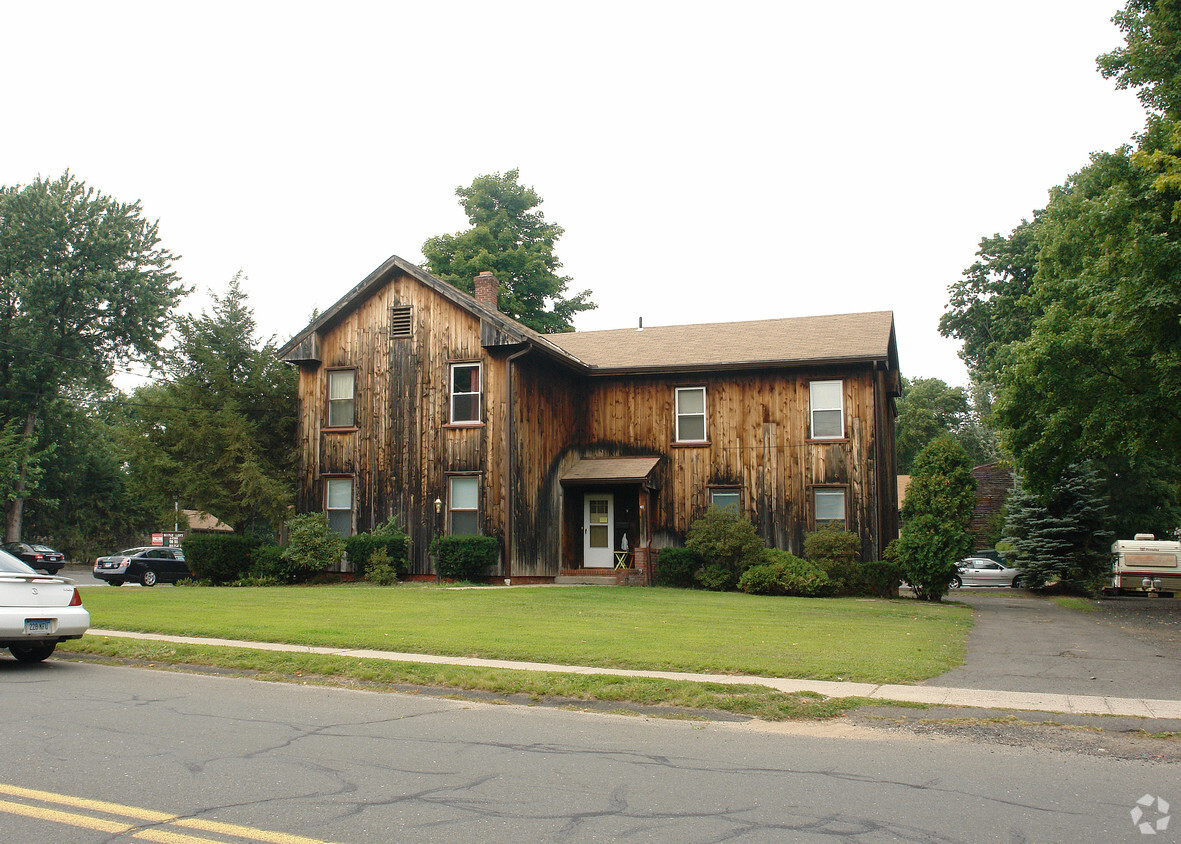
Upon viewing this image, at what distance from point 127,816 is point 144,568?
29.3 m

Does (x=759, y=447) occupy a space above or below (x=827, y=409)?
below

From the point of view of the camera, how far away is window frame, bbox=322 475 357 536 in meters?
26.0

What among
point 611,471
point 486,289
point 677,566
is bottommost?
point 677,566

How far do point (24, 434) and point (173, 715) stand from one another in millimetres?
45870

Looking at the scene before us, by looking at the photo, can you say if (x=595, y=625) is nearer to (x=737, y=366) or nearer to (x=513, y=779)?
(x=513, y=779)

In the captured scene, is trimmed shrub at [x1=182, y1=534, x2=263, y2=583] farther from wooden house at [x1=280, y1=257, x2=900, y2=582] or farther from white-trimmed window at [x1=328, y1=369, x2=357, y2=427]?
white-trimmed window at [x1=328, y1=369, x2=357, y2=427]

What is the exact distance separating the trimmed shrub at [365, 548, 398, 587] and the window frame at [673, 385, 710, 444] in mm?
8908

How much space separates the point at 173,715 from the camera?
8.16 m

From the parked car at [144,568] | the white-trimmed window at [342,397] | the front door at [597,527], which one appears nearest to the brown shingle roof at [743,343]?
the front door at [597,527]

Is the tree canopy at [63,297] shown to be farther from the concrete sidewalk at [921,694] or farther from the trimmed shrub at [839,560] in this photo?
the concrete sidewalk at [921,694]

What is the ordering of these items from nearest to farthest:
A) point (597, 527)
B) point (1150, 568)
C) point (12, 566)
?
point (12, 566)
point (597, 527)
point (1150, 568)

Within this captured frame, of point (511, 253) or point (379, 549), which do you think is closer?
point (379, 549)

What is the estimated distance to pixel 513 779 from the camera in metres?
6.12

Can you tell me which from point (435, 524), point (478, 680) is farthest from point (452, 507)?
point (478, 680)
